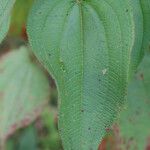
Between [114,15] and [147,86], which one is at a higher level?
[114,15]

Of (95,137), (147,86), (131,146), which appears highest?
(95,137)

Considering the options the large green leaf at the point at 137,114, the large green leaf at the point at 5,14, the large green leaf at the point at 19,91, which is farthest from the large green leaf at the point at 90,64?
the large green leaf at the point at 19,91

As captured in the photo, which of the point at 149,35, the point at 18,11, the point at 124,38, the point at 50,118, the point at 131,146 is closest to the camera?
the point at 124,38

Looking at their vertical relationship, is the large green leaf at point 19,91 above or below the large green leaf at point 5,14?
below

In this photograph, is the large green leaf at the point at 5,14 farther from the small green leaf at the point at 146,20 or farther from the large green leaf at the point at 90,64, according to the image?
the small green leaf at the point at 146,20

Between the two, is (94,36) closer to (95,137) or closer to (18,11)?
(95,137)

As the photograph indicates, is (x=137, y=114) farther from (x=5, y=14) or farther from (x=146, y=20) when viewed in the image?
(x=5, y=14)

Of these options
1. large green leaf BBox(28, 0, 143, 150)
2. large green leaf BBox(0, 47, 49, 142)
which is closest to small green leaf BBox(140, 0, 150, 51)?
large green leaf BBox(28, 0, 143, 150)

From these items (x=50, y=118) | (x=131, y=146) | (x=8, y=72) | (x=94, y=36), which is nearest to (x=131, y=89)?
(x=131, y=146)
